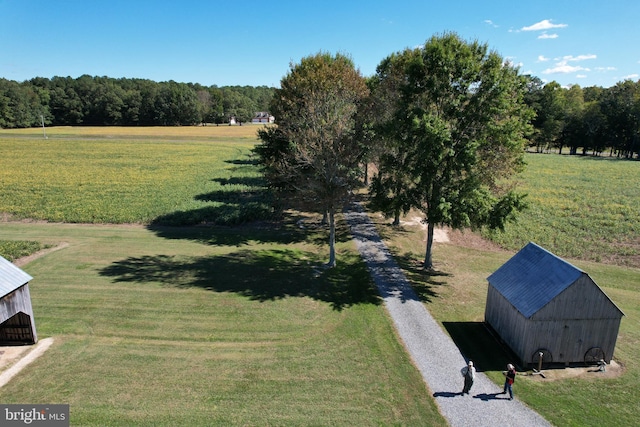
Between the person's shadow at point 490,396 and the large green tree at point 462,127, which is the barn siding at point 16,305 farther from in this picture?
the large green tree at point 462,127

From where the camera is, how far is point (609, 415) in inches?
521

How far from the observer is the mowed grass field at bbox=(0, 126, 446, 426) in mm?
13469

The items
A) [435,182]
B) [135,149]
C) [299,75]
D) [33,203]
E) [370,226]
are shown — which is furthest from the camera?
[135,149]

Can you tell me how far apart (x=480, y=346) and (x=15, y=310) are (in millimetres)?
20204

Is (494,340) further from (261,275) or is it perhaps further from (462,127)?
(261,275)

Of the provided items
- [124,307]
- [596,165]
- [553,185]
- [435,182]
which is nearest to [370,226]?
[435,182]

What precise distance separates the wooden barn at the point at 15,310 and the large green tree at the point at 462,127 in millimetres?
20204

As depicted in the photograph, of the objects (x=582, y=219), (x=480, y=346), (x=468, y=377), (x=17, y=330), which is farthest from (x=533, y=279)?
(x=582, y=219)

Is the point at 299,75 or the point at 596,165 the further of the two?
the point at 596,165

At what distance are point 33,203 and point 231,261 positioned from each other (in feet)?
89.8

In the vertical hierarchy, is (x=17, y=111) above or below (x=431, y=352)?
above

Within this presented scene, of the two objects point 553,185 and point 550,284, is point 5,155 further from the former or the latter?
point 553,185

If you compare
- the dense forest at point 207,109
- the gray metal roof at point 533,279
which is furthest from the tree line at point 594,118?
the gray metal roof at point 533,279

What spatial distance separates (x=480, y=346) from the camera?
17.7m
